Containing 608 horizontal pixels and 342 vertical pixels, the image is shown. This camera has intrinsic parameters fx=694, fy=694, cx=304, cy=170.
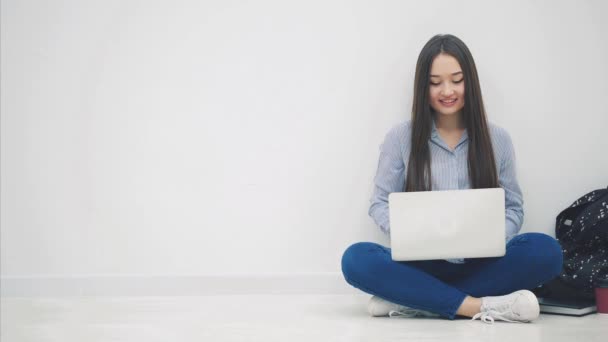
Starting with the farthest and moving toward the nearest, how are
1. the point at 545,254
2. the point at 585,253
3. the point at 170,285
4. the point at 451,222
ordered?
the point at 170,285 → the point at 585,253 → the point at 545,254 → the point at 451,222

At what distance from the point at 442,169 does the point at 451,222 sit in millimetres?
442

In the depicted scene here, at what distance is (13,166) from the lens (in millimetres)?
2625

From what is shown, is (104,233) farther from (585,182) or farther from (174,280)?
(585,182)

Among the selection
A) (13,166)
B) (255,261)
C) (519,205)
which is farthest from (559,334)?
(13,166)

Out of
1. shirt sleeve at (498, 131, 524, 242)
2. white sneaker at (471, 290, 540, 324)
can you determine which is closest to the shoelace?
white sneaker at (471, 290, 540, 324)

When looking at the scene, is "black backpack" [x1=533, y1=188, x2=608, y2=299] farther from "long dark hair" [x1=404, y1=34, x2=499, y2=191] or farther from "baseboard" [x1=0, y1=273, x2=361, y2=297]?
"baseboard" [x1=0, y1=273, x2=361, y2=297]

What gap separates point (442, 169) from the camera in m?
2.26

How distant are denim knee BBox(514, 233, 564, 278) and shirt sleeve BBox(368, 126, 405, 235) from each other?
0.48 metres

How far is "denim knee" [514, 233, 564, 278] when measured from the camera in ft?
6.49

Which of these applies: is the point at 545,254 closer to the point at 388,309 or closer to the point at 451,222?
the point at 451,222

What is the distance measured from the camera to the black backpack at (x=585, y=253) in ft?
6.97

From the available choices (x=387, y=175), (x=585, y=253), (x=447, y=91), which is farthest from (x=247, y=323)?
(x=585, y=253)

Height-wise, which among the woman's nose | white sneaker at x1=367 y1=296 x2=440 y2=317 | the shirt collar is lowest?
white sneaker at x1=367 y1=296 x2=440 y2=317

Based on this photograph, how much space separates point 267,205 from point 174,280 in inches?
17.3
